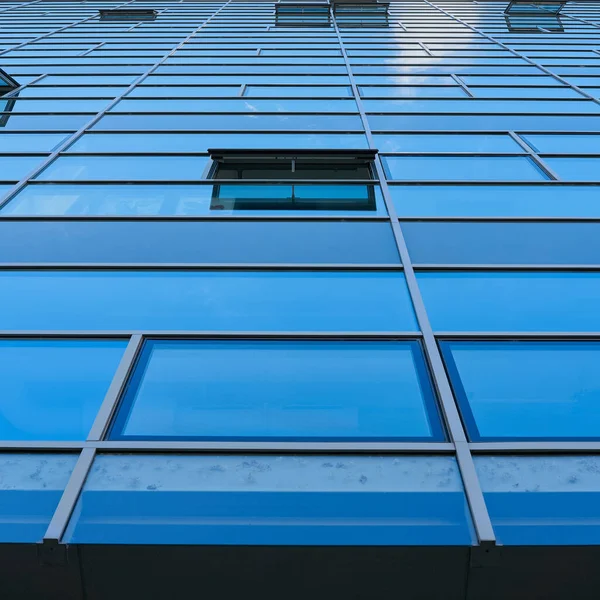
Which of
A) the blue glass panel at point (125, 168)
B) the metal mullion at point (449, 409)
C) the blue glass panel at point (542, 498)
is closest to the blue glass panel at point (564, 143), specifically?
the metal mullion at point (449, 409)

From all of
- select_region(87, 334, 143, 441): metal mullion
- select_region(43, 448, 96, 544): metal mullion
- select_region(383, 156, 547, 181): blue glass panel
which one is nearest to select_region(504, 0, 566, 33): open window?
select_region(383, 156, 547, 181): blue glass panel

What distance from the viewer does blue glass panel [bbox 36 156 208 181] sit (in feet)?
29.9

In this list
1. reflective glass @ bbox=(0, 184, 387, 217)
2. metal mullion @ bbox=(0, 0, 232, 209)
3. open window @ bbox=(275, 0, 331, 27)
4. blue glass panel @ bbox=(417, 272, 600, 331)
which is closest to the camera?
blue glass panel @ bbox=(417, 272, 600, 331)

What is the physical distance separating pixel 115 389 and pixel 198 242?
2.85 metres

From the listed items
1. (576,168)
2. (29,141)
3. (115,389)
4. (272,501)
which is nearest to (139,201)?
(29,141)

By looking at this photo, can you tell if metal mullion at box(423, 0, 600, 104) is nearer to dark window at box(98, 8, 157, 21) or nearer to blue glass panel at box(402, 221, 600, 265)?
blue glass panel at box(402, 221, 600, 265)

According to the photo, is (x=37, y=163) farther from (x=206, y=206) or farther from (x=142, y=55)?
(x=142, y=55)

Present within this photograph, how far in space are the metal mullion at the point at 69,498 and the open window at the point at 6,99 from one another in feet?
31.1

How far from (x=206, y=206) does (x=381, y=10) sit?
21.0m

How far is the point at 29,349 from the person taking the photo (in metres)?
5.45

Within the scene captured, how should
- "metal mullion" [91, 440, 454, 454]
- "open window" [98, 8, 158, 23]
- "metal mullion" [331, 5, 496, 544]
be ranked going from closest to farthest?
"metal mullion" [331, 5, 496, 544] < "metal mullion" [91, 440, 454, 454] < "open window" [98, 8, 158, 23]

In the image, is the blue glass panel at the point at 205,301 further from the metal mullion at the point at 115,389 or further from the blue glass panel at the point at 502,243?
the blue glass panel at the point at 502,243

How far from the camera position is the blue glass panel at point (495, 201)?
7992mm

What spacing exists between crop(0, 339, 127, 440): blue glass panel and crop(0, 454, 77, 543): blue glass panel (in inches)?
9.5
